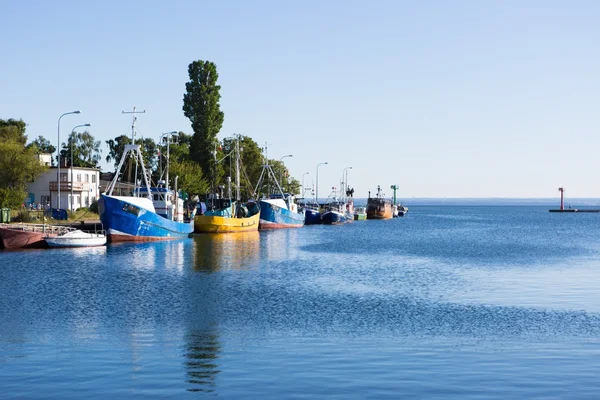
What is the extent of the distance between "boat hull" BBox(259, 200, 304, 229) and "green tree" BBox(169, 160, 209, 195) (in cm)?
1422

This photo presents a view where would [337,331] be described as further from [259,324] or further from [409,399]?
[409,399]

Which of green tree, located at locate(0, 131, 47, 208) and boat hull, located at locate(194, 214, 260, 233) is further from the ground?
green tree, located at locate(0, 131, 47, 208)

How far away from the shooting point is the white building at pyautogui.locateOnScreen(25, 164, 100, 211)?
11044 centimetres

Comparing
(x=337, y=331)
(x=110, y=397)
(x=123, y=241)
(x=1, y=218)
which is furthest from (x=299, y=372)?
(x=1, y=218)

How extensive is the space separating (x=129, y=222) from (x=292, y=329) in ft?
162

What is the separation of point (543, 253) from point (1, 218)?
2034 inches

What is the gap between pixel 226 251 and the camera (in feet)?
237

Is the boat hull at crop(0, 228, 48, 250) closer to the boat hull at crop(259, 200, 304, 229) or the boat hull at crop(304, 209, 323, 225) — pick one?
the boat hull at crop(259, 200, 304, 229)

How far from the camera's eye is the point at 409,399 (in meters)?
20.2

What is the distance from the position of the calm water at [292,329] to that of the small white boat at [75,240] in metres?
6.75

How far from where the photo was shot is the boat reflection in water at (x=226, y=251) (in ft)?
193

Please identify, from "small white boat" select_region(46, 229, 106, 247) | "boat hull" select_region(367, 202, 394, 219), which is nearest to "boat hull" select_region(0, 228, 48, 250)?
"small white boat" select_region(46, 229, 106, 247)

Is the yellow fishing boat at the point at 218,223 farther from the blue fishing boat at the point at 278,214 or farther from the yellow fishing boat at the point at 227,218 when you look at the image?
the blue fishing boat at the point at 278,214

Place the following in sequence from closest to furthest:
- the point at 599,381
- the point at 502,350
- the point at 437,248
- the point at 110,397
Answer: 1. the point at 110,397
2. the point at 599,381
3. the point at 502,350
4. the point at 437,248
